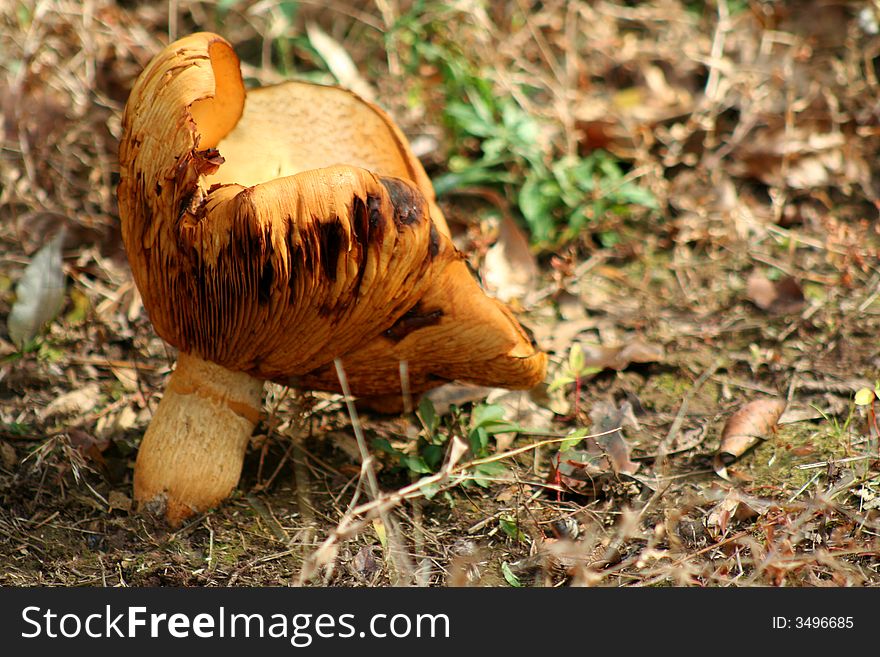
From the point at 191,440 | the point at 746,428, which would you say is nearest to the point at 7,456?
the point at 191,440

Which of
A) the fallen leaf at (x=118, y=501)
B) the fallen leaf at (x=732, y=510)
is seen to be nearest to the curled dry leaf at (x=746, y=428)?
the fallen leaf at (x=732, y=510)

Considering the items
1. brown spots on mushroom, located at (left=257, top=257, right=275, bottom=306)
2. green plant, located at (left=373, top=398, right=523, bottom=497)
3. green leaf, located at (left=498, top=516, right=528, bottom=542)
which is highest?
brown spots on mushroom, located at (left=257, top=257, right=275, bottom=306)

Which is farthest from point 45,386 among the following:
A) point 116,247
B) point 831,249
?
point 831,249

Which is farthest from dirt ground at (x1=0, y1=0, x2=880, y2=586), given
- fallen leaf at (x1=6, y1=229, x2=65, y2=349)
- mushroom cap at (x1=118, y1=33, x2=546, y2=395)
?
mushroom cap at (x1=118, y1=33, x2=546, y2=395)

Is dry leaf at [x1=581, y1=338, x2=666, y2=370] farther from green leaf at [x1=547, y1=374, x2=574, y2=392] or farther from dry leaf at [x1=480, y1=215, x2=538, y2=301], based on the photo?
dry leaf at [x1=480, y1=215, x2=538, y2=301]

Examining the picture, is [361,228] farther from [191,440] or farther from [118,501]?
[118,501]

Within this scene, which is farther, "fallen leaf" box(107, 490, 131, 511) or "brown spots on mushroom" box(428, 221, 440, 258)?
"fallen leaf" box(107, 490, 131, 511)
